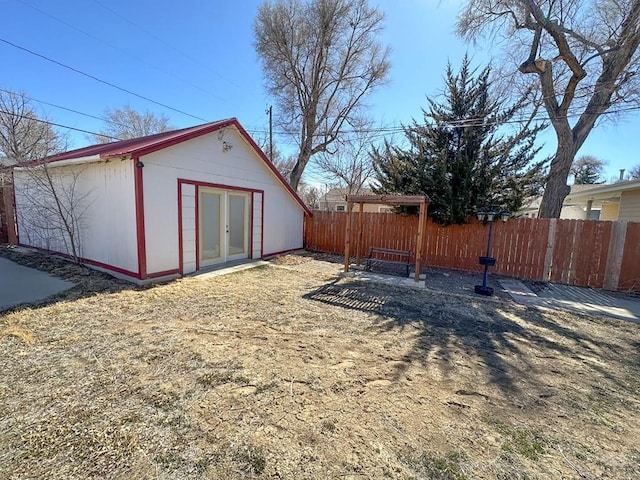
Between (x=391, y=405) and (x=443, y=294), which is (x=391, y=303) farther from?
(x=391, y=405)

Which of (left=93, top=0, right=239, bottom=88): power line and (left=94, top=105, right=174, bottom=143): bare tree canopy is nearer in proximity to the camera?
(left=93, top=0, right=239, bottom=88): power line

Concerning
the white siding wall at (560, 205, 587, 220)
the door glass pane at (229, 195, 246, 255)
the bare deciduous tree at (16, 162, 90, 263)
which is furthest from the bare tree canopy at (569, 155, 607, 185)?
the bare deciduous tree at (16, 162, 90, 263)

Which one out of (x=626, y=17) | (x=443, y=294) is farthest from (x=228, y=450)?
(x=626, y=17)

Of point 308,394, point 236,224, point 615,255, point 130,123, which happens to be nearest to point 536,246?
point 615,255

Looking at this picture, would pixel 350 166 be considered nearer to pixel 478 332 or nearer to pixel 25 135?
pixel 478 332

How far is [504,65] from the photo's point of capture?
12250 mm

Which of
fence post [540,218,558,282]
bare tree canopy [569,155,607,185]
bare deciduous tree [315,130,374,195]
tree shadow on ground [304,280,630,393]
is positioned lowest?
tree shadow on ground [304,280,630,393]

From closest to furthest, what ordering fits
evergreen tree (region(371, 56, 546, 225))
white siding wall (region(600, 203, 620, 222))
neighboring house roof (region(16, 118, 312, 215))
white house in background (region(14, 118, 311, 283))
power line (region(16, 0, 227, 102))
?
1. neighboring house roof (region(16, 118, 312, 215))
2. white house in background (region(14, 118, 311, 283))
3. evergreen tree (region(371, 56, 546, 225))
4. power line (region(16, 0, 227, 102))
5. white siding wall (region(600, 203, 620, 222))

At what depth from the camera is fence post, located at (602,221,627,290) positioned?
271 inches

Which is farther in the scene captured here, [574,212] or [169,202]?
[574,212]

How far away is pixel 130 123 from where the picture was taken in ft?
76.2

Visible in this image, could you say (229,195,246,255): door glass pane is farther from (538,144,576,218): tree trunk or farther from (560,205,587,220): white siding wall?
(560,205,587,220): white siding wall

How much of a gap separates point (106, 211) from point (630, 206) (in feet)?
55.2

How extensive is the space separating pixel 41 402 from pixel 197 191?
5.45m
